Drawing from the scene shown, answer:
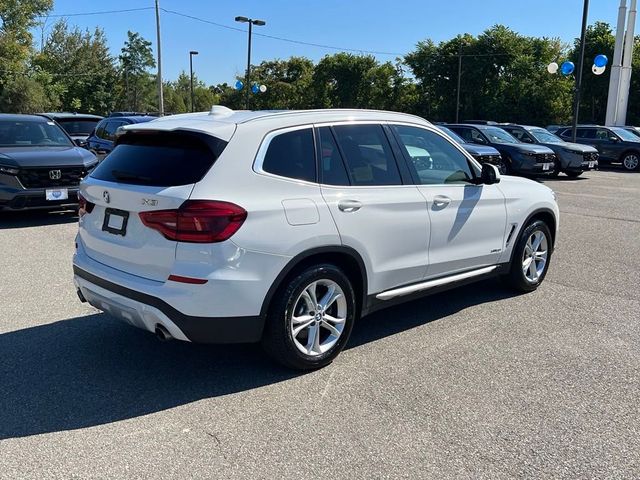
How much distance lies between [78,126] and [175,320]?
14.8 meters

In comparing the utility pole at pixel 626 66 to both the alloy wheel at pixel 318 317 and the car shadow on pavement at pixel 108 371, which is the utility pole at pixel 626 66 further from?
the alloy wheel at pixel 318 317

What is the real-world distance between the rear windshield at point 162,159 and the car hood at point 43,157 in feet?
18.8

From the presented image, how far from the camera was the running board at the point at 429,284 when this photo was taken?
14.8 feet

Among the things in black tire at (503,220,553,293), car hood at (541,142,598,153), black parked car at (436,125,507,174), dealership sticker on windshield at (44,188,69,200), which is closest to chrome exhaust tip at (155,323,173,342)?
black tire at (503,220,553,293)

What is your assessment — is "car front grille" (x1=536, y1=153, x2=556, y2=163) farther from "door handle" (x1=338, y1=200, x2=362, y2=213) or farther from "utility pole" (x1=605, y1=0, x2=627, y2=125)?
"utility pole" (x1=605, y1=0, x2=627, y2=125)

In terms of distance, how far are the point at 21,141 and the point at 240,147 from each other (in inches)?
319

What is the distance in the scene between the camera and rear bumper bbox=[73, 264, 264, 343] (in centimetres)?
357

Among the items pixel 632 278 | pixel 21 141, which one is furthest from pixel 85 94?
pixel 632 278

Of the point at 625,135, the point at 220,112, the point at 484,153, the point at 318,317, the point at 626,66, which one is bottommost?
the point at 318,317

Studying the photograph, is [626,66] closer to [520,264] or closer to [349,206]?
[520,264]

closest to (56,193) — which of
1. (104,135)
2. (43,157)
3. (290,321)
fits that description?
(43,157)

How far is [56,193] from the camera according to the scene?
30.7 ft

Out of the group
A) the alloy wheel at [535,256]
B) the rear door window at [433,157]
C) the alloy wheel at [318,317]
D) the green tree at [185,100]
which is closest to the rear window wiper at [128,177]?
the alloy wheel at [318,317]

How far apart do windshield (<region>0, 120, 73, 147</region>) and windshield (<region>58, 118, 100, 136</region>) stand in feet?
18.8
